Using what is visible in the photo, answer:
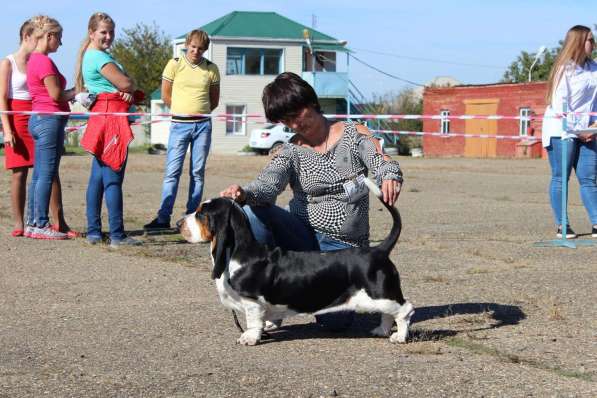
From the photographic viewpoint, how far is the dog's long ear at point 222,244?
4.91 meters

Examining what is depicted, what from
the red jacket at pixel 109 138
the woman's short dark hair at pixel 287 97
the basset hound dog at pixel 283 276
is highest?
the woman's short dark hair at pixel 287 97

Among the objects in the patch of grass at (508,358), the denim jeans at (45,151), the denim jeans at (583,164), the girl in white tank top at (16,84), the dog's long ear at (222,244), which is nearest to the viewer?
the patch of grass at (508,358)

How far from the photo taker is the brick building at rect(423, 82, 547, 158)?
1737 inches

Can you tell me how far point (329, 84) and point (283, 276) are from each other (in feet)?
168

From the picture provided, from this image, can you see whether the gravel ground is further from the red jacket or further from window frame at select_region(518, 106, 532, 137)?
window frame at select_region(518, 106, 532, 137)

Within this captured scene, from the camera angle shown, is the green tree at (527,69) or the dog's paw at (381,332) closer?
the dog's paw at (381,332)

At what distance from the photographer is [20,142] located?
31.3 feet

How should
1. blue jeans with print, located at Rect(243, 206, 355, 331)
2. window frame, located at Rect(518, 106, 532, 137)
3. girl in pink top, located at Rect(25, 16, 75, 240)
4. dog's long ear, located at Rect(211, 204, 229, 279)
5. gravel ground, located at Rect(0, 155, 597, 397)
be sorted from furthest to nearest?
window frame, located at Rect(518, 106, 532, 137) → girl in pink top, located at Rect(25, 16, 75, 240) → blue jeans with print, located at Rect(243, 206, 355, 331) → dog's long ear, located at Rect(211, 204, 229, 279) → gravel ground, located at Rect(0, 155, 597, 397)

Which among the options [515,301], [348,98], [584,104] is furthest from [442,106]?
[515,301]

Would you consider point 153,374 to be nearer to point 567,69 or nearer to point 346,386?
point 346,386

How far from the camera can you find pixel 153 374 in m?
4.36

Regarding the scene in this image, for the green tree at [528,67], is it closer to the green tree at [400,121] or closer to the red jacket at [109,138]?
the green tree at [400,121]

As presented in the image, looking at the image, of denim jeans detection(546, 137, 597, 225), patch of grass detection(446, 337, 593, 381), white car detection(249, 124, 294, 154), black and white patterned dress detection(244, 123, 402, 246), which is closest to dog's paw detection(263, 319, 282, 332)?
black and white patterned dress detection(244, 123, 402, 246)

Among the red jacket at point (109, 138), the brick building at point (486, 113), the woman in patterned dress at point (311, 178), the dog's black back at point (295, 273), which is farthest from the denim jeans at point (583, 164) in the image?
the brick building at point (486, 113)
